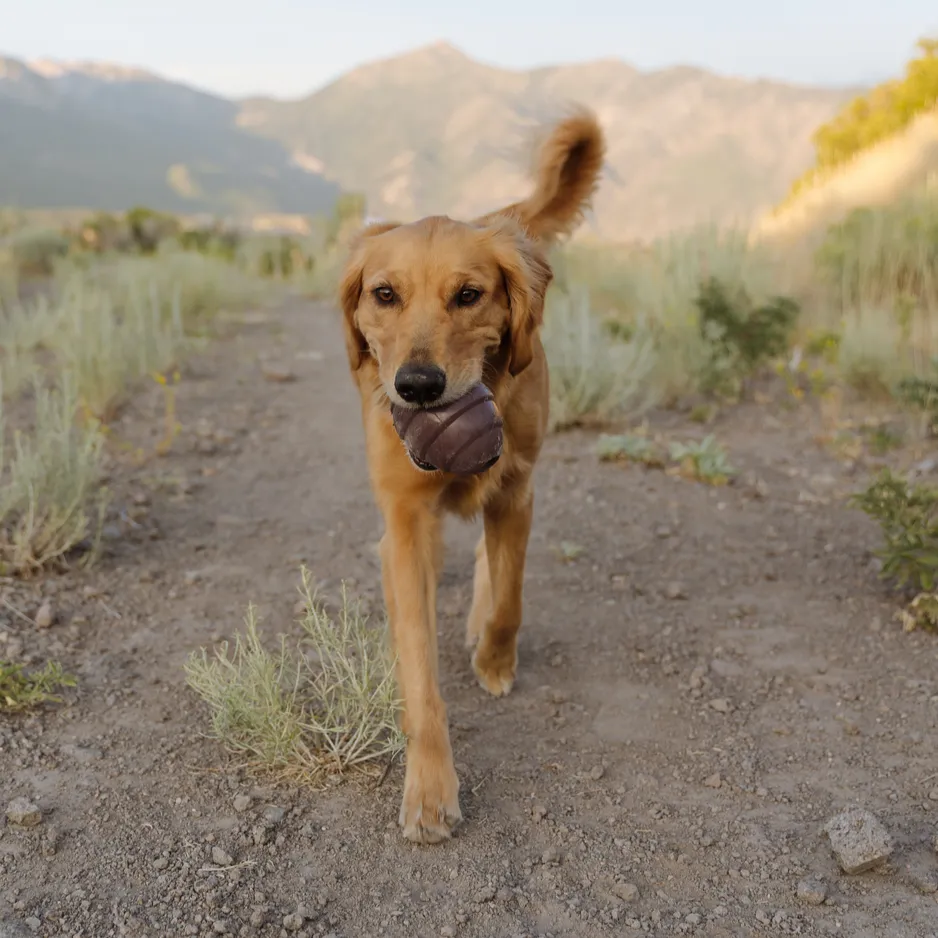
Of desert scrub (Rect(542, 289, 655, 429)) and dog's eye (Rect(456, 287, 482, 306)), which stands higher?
dog's eye (Rect(456, 287, 482, 306))

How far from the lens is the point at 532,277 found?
3066 mm

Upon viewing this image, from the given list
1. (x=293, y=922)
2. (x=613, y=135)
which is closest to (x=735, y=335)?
(x=293, y=922)

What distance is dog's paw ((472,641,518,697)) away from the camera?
3.38 metres

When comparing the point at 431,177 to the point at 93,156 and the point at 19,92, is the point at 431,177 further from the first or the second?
the point at 19,92

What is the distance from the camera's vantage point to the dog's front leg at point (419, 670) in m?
2.51

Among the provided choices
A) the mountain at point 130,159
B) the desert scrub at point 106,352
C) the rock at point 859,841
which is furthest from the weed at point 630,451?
the mountain at point 130,159

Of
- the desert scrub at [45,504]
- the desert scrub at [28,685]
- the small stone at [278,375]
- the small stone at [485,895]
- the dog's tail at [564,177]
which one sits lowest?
the small stone at [278,375]

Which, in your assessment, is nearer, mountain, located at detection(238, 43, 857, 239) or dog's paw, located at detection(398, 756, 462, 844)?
dog's paw, located at detection(398, 756, 462, 844)

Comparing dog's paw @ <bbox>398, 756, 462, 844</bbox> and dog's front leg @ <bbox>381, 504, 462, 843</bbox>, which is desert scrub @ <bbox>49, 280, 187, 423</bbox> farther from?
dog's paw @ <bbox>398, 756, 462, 844</bbox>

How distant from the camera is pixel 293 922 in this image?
7.10 feet

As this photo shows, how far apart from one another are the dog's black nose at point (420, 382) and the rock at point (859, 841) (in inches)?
57.9

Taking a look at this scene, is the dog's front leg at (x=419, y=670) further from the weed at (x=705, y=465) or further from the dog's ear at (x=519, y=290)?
the weed at (x=705, y=465)

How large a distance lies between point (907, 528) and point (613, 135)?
82373 mm

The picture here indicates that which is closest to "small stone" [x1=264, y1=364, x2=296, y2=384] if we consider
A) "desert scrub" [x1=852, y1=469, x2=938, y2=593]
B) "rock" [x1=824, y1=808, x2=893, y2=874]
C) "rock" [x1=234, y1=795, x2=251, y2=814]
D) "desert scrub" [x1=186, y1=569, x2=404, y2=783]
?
"desert scrub" [x1=852, y1=469, x2=938, y2=593]
